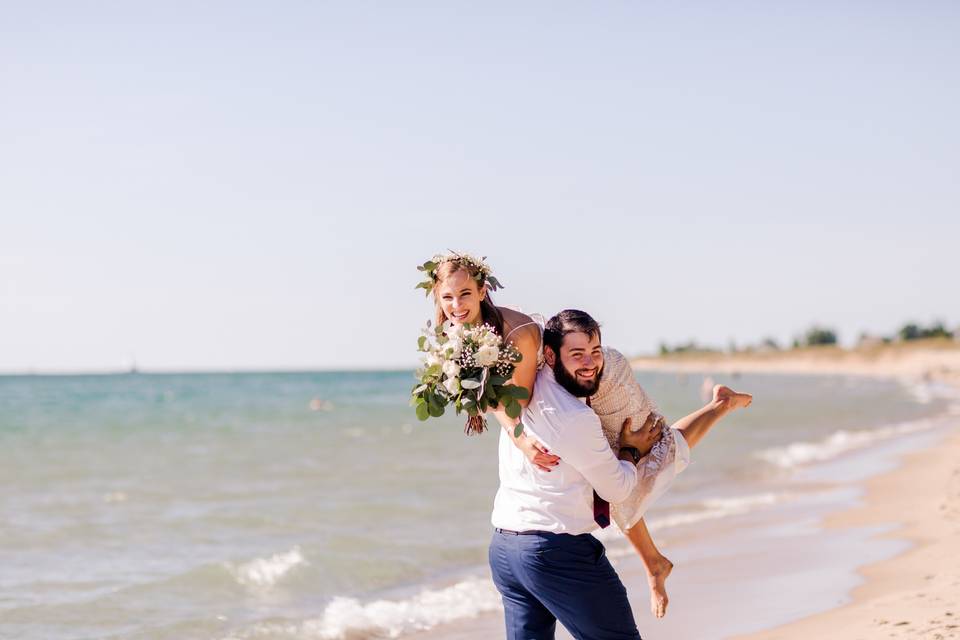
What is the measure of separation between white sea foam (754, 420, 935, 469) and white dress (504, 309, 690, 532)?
598 inches

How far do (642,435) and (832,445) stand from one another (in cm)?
2012

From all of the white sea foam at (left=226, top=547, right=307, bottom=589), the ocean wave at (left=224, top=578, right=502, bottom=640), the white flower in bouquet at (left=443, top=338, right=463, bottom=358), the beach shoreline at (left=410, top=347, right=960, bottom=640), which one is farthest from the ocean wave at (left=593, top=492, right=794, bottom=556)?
the white flower in bouquet at (left=443, top=338, right=463, bottom=358)

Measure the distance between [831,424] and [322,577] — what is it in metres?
23.0

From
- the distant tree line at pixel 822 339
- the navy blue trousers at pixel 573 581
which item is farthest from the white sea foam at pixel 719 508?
the distant tree line at pixel 822 339

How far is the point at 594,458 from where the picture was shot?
3.44 meters

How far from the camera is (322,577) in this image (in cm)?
931

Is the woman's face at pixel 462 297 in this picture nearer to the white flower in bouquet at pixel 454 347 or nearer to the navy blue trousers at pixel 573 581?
the white flower in bouquet at pixel 454 347

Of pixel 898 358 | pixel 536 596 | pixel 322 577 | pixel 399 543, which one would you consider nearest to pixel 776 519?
pixel 399 543

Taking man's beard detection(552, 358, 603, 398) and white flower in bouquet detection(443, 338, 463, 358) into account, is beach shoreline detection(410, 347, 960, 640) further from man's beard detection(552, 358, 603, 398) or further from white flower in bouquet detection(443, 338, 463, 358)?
white flower in bouquet detection(443, 338, 463, 358)

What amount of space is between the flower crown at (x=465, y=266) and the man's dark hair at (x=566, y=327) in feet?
0.96

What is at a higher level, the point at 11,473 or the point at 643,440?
the point at 643,440

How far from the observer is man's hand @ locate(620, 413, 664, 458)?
148 inches

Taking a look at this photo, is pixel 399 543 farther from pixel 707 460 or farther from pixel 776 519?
pixel 707 460

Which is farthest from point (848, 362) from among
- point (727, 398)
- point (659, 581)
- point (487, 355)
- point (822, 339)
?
point (487, 355)
